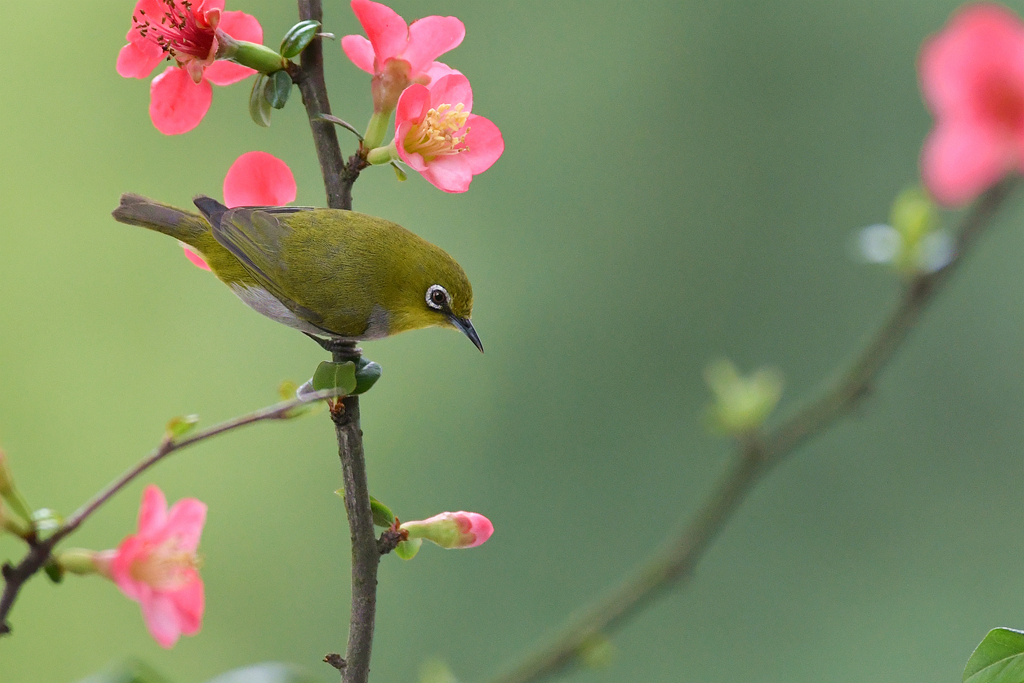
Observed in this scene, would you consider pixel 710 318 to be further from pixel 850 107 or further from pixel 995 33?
pixel 995 33

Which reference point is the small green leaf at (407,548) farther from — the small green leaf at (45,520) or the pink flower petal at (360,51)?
the pink flower petal at (360,51)

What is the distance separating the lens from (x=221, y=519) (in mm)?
3348

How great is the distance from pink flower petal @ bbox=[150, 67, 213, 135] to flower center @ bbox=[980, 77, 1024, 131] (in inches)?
18.2

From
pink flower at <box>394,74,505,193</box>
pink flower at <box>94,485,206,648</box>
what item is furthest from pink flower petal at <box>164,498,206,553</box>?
pink flower at <box>394,74,505,193</box>

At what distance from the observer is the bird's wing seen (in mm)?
814

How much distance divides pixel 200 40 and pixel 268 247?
27 centimetres

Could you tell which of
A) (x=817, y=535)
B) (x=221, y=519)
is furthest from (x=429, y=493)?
(x=817, y=535)

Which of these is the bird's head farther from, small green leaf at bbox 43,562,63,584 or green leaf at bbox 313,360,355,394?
small green leaf at bbox 43,562,63,584

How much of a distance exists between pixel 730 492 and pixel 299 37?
456mm

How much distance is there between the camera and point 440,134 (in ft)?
1.91

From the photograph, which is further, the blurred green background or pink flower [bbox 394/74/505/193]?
the blurred green background

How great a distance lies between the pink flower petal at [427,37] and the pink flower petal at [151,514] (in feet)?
0.96

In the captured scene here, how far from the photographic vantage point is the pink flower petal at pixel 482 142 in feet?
1.97

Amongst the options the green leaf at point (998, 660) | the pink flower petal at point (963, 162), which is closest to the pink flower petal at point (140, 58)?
the pink flower petal at point (963, 162)
